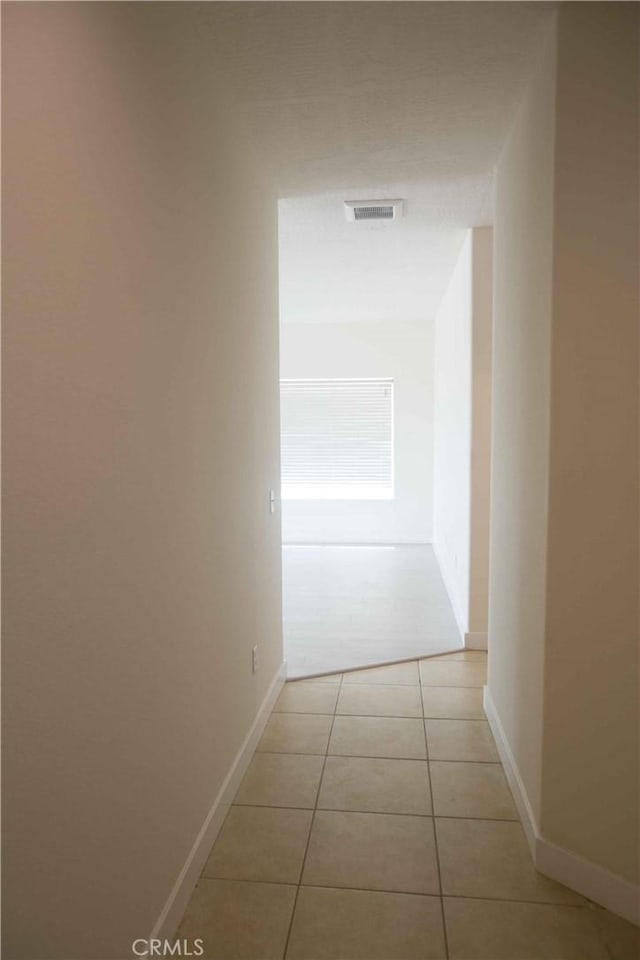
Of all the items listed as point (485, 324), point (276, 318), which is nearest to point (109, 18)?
point (276, 318)

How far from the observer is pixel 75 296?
51.1 inches

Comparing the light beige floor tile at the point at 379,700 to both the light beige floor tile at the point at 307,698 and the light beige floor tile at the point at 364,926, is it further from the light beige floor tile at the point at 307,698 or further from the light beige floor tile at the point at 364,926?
the light beige floor tile at the point at 364,926

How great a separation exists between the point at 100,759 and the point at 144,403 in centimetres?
83

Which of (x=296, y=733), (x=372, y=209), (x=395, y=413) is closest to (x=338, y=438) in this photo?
(x=395, y=413)

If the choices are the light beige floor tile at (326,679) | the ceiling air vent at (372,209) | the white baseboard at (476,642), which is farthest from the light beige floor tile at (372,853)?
the ceiling air vent at (372,209)

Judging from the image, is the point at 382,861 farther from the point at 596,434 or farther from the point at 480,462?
the point at 480,462

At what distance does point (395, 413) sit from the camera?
7820mm

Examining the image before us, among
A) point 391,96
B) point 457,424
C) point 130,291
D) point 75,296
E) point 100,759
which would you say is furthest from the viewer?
point 457,424

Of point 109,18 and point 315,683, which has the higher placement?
point 109,18

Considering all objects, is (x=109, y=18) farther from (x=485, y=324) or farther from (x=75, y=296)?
(x=485, y=324)

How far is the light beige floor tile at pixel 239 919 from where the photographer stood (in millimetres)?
1799

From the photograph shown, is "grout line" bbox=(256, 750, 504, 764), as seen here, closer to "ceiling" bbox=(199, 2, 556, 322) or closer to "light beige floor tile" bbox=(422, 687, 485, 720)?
"light beige floor tile" bbox=(422, 687, 485, 720)

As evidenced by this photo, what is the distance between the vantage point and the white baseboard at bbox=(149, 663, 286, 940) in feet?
5.90

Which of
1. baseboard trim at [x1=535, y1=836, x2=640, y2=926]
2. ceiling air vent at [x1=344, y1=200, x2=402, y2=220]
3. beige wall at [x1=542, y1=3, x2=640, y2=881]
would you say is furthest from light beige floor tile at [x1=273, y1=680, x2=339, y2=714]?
ceiling air vent at [x1=344, y1=200, x2=402, y2=220]
